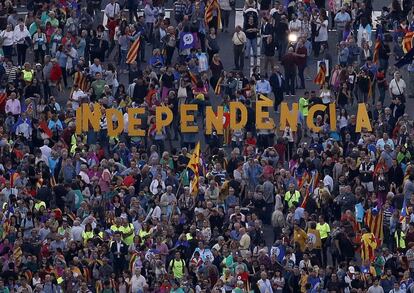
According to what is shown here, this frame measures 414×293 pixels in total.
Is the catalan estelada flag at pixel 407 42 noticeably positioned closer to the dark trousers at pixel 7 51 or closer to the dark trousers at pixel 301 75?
the dark trousers at pixel 301 75

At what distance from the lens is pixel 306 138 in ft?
220

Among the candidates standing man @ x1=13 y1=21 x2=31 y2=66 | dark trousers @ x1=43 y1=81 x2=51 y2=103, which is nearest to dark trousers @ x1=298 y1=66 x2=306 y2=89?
dark trousers @ x1=43 y1=81 x2=51 y2=103

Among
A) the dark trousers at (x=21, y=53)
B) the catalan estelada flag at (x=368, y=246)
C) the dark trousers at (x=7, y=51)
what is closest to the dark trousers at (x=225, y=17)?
the dark trousers at (x=21, y=53)

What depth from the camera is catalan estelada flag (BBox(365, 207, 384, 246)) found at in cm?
6081

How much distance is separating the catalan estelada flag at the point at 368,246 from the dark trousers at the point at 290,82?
10.6 meters

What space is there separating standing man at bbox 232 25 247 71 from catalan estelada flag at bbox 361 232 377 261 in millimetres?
12482

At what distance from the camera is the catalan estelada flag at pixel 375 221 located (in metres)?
60.8

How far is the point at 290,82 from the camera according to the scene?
69.8 meters

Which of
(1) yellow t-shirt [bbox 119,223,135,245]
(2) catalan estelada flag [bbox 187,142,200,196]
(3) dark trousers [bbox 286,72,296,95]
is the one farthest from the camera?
(3) dark trousers [bbox 286,72,296,95]

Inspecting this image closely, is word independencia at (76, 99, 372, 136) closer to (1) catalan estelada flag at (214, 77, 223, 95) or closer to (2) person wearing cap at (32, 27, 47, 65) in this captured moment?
(1) catalan estelada flag at (214, 77, 223, 95)

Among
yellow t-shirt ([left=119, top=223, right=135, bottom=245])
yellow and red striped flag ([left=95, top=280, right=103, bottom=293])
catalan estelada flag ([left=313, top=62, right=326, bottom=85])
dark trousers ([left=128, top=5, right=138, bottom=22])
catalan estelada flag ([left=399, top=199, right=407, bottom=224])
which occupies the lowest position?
yellow and red striped flag ([left=95, top=280, right=103, bottom=293])

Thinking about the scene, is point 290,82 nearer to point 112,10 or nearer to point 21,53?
point 112,10

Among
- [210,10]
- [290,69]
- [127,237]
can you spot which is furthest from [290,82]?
[127,237]

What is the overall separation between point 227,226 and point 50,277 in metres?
5.08
